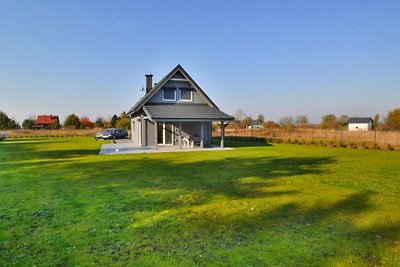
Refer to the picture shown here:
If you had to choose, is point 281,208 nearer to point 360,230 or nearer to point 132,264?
point 360,230

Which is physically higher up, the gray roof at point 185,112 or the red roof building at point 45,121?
the red roof building at point 45,121

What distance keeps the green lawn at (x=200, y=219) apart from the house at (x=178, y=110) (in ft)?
37.3

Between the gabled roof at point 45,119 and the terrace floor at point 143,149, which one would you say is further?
the gabled roof at point 45,119

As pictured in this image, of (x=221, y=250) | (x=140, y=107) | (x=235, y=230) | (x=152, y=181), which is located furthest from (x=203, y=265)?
(x=140, y=107)

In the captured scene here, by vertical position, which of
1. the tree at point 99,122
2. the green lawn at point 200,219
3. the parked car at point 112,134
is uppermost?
the tree at point 99,122

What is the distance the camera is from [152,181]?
30.5 ft

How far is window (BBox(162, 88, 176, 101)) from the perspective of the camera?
22.7m

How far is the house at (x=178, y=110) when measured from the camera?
21.3m

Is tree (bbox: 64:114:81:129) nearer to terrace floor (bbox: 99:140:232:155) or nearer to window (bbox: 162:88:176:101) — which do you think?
terrace floor (bbox: 99:140:232:155)

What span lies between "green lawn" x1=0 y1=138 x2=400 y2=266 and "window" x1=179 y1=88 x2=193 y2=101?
543 inches

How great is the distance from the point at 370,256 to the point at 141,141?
65.8 feet

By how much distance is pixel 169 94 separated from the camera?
75.0 ft

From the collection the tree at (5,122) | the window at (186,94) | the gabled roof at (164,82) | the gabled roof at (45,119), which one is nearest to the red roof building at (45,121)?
the gabled roof at (45,119)

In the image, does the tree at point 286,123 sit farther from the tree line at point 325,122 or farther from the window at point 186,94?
the window at point 186,94
